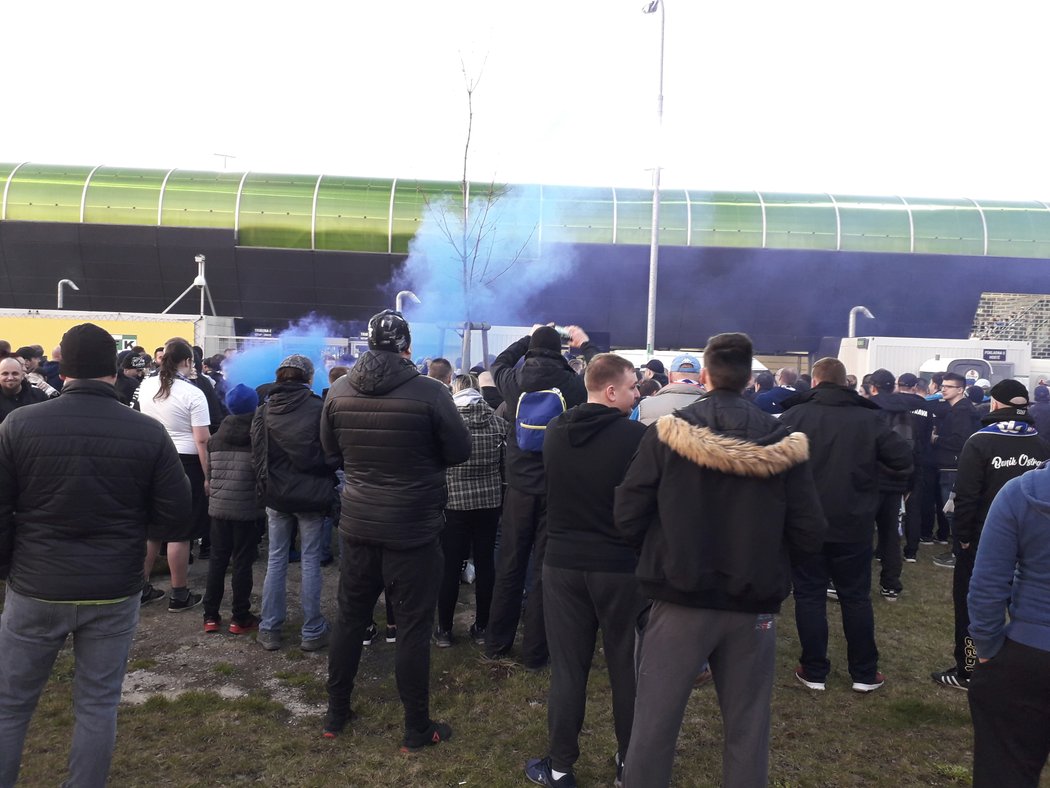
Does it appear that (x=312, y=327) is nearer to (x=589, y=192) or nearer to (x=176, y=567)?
(x=589, y=192)

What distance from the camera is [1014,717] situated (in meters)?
2.40

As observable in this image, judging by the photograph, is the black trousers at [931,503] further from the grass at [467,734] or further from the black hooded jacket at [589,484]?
the black hooded jacket at [589,484]

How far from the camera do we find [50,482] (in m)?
2.69

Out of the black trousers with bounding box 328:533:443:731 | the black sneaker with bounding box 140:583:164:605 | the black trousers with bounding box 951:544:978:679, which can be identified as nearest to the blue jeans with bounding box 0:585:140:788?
the black trousers with bounding box 328:533:443:731

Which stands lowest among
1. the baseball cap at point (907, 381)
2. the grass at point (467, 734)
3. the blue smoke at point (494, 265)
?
the grass at point (467, 734)

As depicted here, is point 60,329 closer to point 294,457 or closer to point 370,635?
point 294,457

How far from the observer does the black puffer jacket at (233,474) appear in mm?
5062

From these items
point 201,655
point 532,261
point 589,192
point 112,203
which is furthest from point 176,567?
point 112,203

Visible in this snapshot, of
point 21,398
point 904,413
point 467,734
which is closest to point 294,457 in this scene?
point 467,734

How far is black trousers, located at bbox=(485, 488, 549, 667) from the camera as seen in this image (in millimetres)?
4484

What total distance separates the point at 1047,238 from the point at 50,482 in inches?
1138

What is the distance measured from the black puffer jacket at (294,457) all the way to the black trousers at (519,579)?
123 cm

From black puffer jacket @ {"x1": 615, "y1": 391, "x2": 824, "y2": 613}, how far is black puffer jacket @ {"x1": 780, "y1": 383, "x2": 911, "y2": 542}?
77.0 inches

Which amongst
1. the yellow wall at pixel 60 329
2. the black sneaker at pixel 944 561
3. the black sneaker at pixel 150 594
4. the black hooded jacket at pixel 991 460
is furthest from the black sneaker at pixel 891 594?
the yellow wall at pixel 60 329
